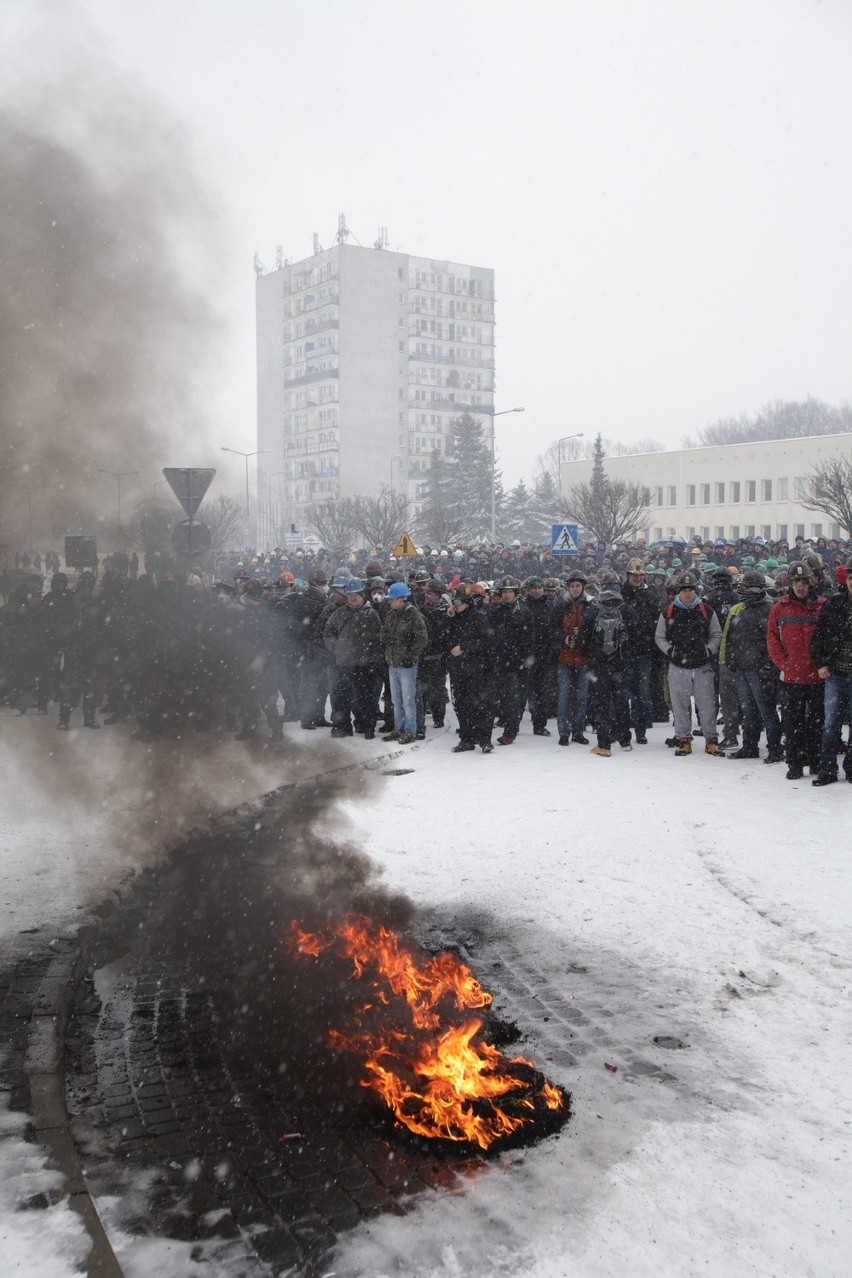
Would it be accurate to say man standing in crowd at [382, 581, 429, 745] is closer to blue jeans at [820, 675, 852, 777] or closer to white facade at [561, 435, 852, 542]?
blue jeans at [820, 675, 852, 777]

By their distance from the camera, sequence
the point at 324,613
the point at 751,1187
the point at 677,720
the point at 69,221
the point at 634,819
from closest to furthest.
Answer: the point at 751,1187 → the point at 634,819 → the point at 677,720 → the point at 324,613 → the point at 69,221

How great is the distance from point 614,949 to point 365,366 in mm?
108670

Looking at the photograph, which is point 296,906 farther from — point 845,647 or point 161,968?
point 845,647

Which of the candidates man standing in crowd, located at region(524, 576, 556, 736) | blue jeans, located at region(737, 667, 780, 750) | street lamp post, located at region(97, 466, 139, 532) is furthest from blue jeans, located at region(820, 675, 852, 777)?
street lamp post, located at region(97, 466, 139, 532)

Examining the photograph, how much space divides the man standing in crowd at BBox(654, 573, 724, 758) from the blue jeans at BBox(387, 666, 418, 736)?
2851 mm

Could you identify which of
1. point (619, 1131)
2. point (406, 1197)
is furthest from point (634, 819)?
point (406, 1197)

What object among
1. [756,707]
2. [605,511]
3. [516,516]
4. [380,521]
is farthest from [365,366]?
[756,707]

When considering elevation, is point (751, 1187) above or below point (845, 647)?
below

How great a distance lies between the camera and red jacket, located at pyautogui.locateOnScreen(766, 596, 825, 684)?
955 cm

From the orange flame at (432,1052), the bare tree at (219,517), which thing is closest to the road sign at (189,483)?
the orange flame at (432,1052)

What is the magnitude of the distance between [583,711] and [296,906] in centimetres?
605

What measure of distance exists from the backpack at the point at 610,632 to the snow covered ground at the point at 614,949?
113 cm

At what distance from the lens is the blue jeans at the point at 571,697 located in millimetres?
11844

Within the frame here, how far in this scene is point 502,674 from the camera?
1227 cm
